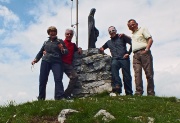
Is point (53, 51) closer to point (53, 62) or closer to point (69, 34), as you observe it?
point (53, 62)

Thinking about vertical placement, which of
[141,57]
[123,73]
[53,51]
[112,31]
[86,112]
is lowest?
→ [86,112]

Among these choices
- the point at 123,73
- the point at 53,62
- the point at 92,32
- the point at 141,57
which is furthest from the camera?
the point at 92,32

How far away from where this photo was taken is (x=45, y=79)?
14.8m

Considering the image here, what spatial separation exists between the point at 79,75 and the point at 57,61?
238 centimetres

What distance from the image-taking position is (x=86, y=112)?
1002 cm

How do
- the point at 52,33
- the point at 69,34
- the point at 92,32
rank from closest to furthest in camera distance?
the point at 52,33
the point at 69,34
the point at 92,32

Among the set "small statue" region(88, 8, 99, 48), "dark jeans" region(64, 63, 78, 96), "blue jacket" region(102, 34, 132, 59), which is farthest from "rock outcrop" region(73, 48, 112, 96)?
"blue jacket" region(102, 34, 132, 59)

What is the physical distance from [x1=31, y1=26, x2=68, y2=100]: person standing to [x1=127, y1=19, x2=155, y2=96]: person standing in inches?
121

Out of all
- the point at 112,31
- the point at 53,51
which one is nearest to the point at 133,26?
the point at 112,31

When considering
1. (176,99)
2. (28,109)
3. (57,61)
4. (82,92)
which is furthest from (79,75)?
(28,109)

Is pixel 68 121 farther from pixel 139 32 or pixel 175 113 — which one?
pixel 139 32

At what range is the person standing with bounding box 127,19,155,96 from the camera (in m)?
15.0

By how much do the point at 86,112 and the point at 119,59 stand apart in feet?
20.2

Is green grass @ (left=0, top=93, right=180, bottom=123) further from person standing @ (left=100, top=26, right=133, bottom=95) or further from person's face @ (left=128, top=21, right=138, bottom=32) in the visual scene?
person's face @ (left=128, top=21, right=138, bottom=32)
